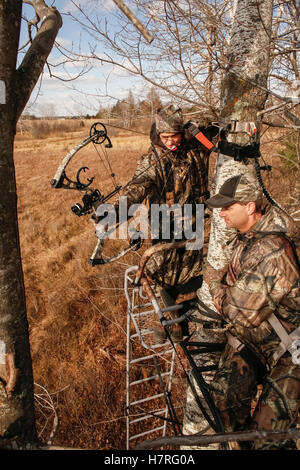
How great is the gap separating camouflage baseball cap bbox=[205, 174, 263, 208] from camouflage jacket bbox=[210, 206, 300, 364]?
197 millimetres

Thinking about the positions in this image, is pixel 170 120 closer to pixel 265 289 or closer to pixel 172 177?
pixel 172 177

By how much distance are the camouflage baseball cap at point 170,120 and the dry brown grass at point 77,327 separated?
178cm

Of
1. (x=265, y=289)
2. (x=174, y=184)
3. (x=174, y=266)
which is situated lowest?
(x=174, y=266)

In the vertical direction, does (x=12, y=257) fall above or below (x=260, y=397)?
above

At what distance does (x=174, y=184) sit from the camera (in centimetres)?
379

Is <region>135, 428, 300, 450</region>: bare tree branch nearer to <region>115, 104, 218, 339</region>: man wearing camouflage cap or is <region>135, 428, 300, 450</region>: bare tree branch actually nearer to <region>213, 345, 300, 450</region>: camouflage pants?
<region>213, 345, 300, 450</region>: camouflage pants

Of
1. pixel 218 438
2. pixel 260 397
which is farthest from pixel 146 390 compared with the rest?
pixel 218 438

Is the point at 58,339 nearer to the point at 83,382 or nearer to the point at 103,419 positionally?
the point at 83,382

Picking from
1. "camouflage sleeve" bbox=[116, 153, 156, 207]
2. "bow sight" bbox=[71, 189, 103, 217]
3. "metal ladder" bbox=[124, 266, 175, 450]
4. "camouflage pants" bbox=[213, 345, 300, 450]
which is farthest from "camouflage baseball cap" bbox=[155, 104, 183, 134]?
"camouflage pants" bbox=[213, 345, 300, 450]

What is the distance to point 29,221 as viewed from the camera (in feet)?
46.8

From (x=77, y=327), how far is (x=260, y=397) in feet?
17.3

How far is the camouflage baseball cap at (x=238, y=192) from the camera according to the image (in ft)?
8.37

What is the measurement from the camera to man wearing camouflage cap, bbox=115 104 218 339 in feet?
11.6

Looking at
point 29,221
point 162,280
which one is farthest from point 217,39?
point 29,221
